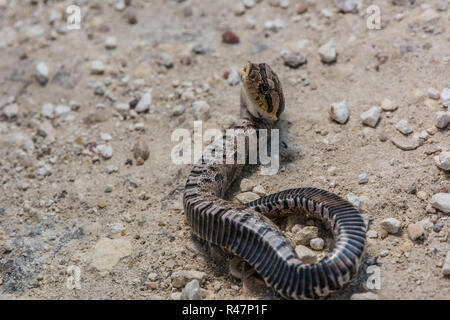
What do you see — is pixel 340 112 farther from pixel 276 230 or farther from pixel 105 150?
pixel 105 150

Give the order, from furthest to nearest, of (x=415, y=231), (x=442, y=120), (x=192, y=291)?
(x=442, y=120) < (x=415, y=231) < (x=192, y=291)

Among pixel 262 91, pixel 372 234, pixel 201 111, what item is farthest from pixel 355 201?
pixel 201 111

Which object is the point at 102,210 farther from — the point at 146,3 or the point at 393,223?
the point at 146,3

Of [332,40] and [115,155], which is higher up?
[332,40]

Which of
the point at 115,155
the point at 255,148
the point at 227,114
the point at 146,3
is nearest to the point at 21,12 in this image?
the point at 146,3

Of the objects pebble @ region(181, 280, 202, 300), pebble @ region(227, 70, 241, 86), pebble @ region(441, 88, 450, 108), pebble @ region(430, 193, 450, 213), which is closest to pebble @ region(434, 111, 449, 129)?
pebble @ region(441, 88, 450, 108)
